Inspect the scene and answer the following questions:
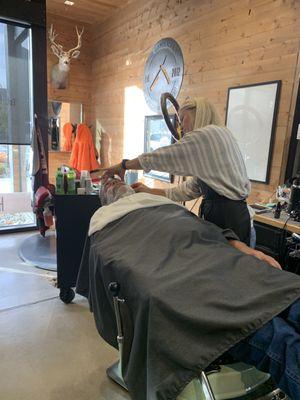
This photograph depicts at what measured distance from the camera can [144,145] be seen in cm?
398

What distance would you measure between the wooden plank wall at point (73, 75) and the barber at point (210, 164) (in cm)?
356

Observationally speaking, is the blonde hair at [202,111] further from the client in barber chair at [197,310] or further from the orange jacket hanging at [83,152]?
the orange jacket hanging at [83,152]

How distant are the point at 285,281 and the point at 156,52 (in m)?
3.49

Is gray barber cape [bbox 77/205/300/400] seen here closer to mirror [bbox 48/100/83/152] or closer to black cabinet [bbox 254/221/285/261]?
black cabinet [bbox 254/221/285/261]

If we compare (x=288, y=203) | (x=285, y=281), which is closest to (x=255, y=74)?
(x=288, y=203)

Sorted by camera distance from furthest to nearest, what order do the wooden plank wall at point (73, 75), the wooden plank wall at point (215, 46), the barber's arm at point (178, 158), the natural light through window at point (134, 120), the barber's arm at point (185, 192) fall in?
1. the wooden plank wall at point (73, 75)
2. the natural light through window at point (134, 120)
3. the wooden plank wall at point (215, 46)
4. the barber's arm at point (185, 192)
5. the barber's arm at point (178, 158)

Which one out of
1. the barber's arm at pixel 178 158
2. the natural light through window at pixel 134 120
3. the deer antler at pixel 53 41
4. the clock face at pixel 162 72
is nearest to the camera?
the barber's arm at pixel 178 158

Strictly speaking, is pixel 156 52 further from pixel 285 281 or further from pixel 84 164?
pixel 285 281

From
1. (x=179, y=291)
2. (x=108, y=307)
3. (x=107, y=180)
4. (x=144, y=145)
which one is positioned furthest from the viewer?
(x=144, y=145)

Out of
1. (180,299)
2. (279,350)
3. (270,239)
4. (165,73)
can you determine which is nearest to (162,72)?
(165,73)

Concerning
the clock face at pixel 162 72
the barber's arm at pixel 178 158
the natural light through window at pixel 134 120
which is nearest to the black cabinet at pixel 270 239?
the barber's arm at pixel 178 158

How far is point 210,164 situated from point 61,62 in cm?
383

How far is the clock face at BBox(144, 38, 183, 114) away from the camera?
11.0 feet

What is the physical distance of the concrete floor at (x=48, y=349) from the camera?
1572 millimetres
